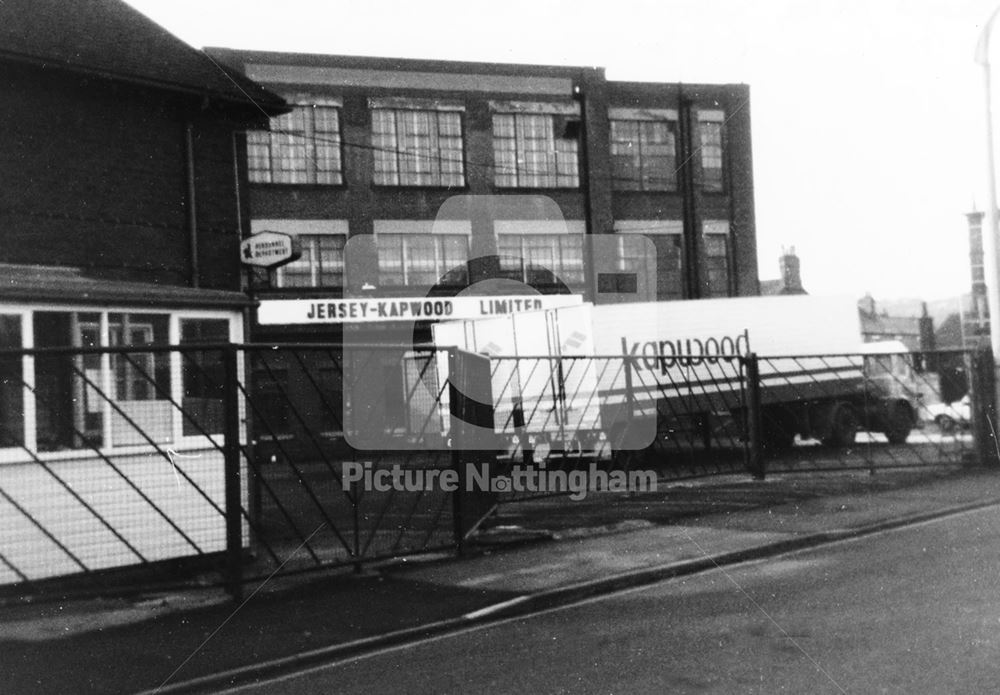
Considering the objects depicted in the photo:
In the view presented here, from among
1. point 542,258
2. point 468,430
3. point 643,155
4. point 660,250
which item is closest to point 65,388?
point 468,430

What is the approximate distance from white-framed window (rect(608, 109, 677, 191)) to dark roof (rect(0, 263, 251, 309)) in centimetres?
2268

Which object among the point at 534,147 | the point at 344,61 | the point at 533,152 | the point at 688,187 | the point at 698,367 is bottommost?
the point at 698,367

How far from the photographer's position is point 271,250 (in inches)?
680

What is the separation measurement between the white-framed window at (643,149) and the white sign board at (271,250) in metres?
16.2

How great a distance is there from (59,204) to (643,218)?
21.2 meters

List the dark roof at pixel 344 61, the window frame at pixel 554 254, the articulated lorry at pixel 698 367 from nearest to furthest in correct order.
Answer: the articulated lorry at pixel 698 367 < the dark roof at pixel 344 61 < the window frame at pixel 554 254

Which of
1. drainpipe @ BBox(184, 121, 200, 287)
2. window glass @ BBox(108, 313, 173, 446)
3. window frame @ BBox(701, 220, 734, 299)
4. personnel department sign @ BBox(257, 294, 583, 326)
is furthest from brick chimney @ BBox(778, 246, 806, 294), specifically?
window glass @ BBox(108, 313, 173, 446)

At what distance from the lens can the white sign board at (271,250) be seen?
17.0 metres

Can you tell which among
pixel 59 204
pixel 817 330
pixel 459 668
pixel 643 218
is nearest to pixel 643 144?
pixel 643 218

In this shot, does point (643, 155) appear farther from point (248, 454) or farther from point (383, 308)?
point (248, 454)

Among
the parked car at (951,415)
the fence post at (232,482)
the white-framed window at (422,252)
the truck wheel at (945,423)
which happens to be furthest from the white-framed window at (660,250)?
the fence post at (232,482)

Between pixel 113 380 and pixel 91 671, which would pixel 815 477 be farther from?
pixel 91 671

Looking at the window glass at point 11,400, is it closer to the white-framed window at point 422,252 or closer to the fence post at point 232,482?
the fence post at point 232,482

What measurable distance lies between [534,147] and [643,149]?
4.28 meters
